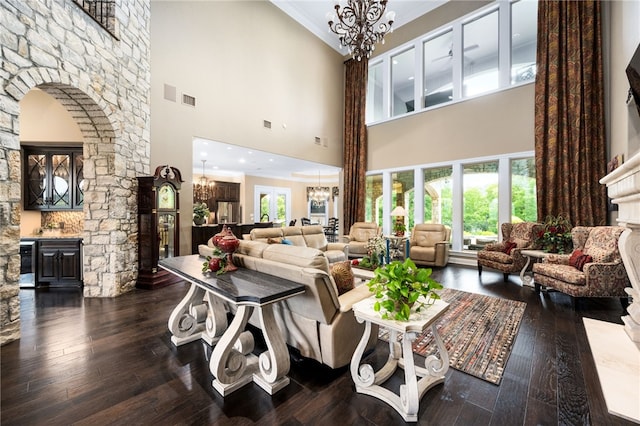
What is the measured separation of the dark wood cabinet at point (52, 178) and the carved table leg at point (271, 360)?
15.3 feet

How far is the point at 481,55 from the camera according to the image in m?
6.44

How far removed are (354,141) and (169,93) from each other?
17.3 ft

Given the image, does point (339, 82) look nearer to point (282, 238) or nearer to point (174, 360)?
point (282, 238)

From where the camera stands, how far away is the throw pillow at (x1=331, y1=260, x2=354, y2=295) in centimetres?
247

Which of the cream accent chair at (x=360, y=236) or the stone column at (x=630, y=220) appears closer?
the stone column at (x=630, y=220)

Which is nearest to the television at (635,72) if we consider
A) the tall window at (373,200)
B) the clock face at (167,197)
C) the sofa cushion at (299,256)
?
the sofa cushion at (299,256)

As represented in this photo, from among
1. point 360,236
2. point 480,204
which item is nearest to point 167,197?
point 360,236

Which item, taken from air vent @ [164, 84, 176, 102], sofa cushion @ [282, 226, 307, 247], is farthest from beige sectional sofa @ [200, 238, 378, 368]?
air vent @ [164, 84, 176, 102]

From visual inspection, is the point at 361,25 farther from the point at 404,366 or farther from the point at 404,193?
the point at 404,366

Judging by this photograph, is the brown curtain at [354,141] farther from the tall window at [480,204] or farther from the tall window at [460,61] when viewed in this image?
the tall window at [480,204]

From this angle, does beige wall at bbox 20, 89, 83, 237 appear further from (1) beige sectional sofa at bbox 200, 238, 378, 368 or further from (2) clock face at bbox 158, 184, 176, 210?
(1) beige sectional sofa at bbox 200, 238, 378, 368

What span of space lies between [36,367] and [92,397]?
0.82 meters

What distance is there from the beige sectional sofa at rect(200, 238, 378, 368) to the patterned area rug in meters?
0.74

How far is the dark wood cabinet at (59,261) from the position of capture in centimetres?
414
